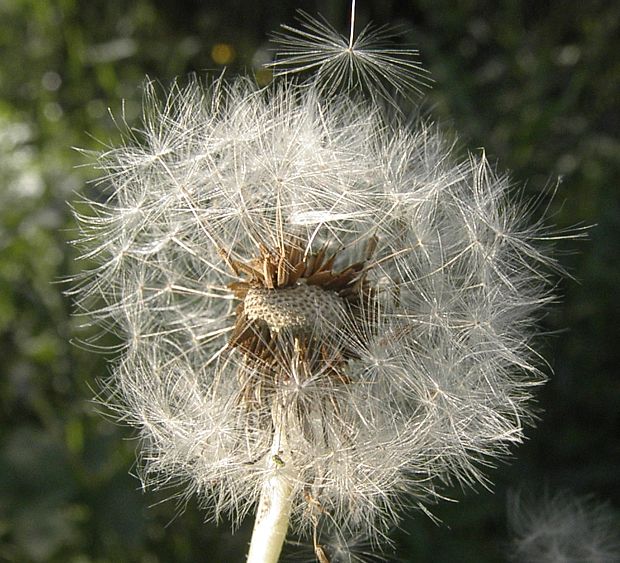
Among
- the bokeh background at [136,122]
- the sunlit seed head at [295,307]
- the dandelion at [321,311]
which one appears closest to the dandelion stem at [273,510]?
the dandelion at [321,311]

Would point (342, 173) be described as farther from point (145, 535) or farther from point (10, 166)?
point (10, 166)

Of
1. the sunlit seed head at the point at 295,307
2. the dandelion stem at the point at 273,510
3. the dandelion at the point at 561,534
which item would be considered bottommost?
the dandelion stem at the point at 273,510

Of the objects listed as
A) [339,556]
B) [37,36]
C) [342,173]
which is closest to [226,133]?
[342,173]

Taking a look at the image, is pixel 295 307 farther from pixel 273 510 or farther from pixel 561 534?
pixel 561 534

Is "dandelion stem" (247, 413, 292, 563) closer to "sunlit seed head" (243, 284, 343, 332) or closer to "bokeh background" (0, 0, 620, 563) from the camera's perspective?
"sunlit seed head" (243, 284, 343, 332)

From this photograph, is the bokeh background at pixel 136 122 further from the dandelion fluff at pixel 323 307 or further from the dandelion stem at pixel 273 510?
the dandelion stem at pixel 273 510

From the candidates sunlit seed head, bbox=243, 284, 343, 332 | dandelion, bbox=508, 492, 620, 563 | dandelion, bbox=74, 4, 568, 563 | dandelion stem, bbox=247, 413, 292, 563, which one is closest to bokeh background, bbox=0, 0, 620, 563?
dandelion, bbox=508, 492, 620, 563
